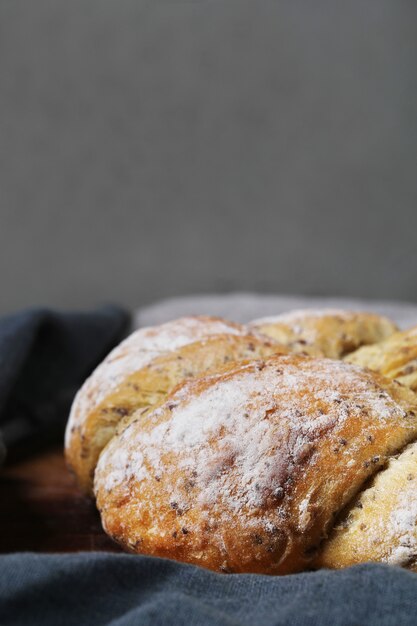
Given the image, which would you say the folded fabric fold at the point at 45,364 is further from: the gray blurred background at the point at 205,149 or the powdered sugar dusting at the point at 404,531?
the powdered sugar dusting at the point at 404,531

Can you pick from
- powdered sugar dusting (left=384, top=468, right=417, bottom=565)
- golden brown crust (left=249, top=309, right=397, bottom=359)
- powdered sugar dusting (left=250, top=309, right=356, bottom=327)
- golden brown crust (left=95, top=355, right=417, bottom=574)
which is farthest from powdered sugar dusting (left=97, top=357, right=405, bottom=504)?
powdered sugar dusting (left=250, top=309, right=356, bottom=327)

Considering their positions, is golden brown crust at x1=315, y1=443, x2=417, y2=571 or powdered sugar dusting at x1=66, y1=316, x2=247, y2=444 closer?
golden brown crust at x1=315, y1=443, x2=417, y2=571

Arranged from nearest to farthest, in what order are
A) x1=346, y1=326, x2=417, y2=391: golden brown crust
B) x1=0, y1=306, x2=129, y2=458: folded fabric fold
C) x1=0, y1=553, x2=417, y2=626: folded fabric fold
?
x1=0, y1=553, x2=417, y2=626: folded fabric fold, x1=346, y1=326, x2=417, y2=391: golden brown crust, x1=0, y1=306, x2=129, y2=458: folded fabric fold

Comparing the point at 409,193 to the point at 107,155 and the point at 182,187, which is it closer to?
the point at 182,187

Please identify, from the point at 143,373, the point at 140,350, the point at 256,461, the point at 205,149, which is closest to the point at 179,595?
the point at 256,461

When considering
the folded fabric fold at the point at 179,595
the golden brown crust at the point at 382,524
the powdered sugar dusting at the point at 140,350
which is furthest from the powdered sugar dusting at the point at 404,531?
the powdered sugar dusting at the point at 140,350

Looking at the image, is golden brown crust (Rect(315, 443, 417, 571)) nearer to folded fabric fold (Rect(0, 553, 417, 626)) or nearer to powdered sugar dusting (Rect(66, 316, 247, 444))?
folded fabric fold (Rect(0, 553, 417, 626))

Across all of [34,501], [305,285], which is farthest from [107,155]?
[34,501]
